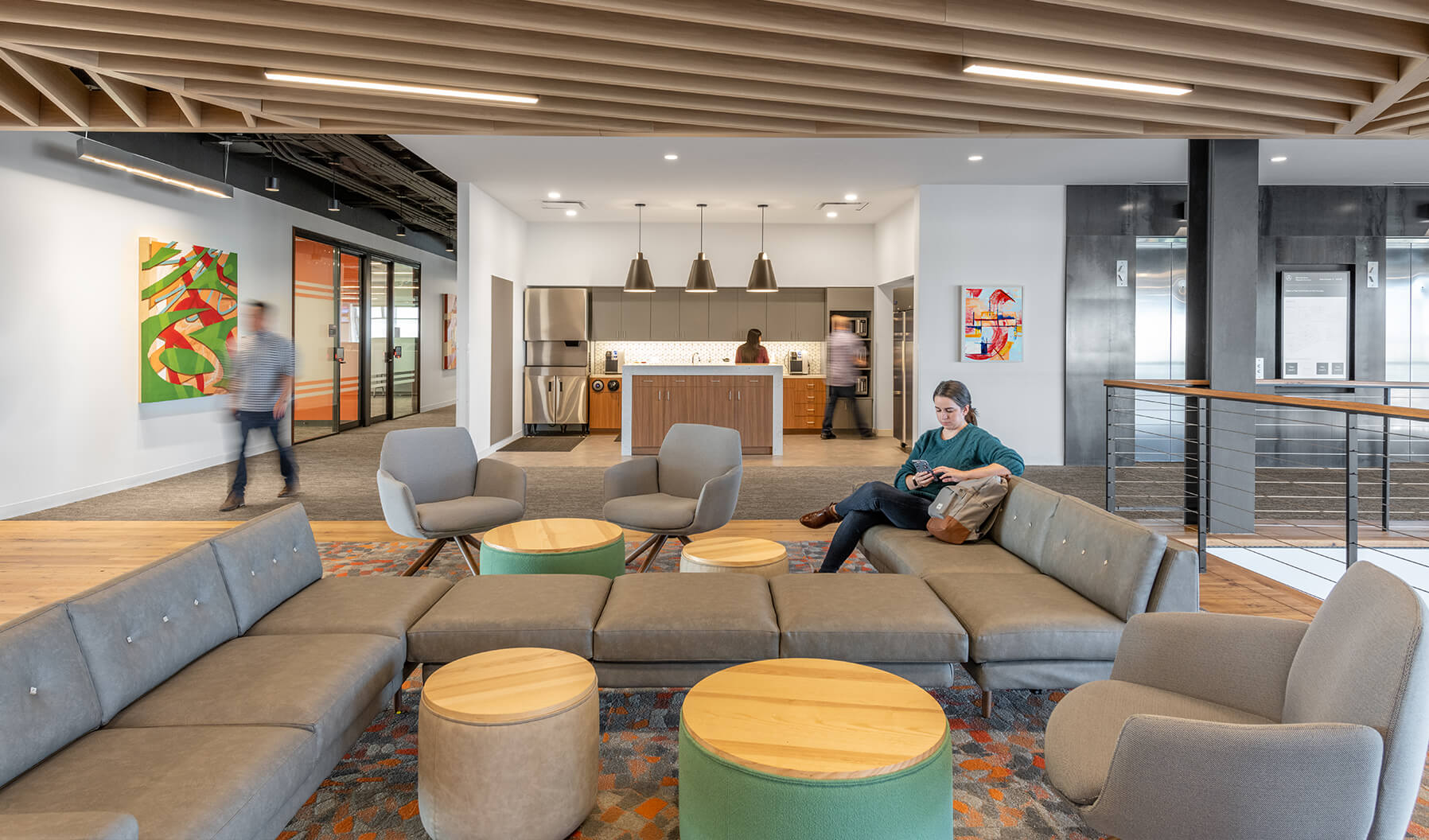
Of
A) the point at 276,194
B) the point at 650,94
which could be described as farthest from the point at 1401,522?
the point at 276,194

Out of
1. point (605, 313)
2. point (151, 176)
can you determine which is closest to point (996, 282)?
point (605, 313)

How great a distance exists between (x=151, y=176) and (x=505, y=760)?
24.9 ft

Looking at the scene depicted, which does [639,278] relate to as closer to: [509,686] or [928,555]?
[928,555]

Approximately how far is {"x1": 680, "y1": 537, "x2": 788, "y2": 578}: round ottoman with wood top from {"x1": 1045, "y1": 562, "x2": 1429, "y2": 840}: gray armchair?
185 centimetres

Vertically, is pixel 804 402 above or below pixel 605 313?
below

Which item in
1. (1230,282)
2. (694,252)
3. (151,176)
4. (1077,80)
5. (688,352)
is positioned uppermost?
(694,252)

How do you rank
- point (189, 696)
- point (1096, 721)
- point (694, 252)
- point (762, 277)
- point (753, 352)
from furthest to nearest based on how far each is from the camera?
point (694, 252) < point (753, 352) < point (762, 277) < point (189, 696) < point (1096, 721)

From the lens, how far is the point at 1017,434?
9.34 m

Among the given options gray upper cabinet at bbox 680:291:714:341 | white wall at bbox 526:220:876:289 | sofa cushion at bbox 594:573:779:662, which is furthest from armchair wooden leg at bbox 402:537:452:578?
gray upper cabinet at bbox 680:291:714:341

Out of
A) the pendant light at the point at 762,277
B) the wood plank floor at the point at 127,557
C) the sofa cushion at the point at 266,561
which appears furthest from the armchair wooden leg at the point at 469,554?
the pendant light at the point at 762,277

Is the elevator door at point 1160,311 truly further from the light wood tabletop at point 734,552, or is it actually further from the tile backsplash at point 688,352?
the light wood tabletop at point 734,552

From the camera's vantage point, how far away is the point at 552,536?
13.0ft

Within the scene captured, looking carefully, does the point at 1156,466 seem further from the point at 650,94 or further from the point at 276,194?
the point at 276,194

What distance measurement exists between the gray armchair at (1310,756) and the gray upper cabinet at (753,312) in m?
10.7
